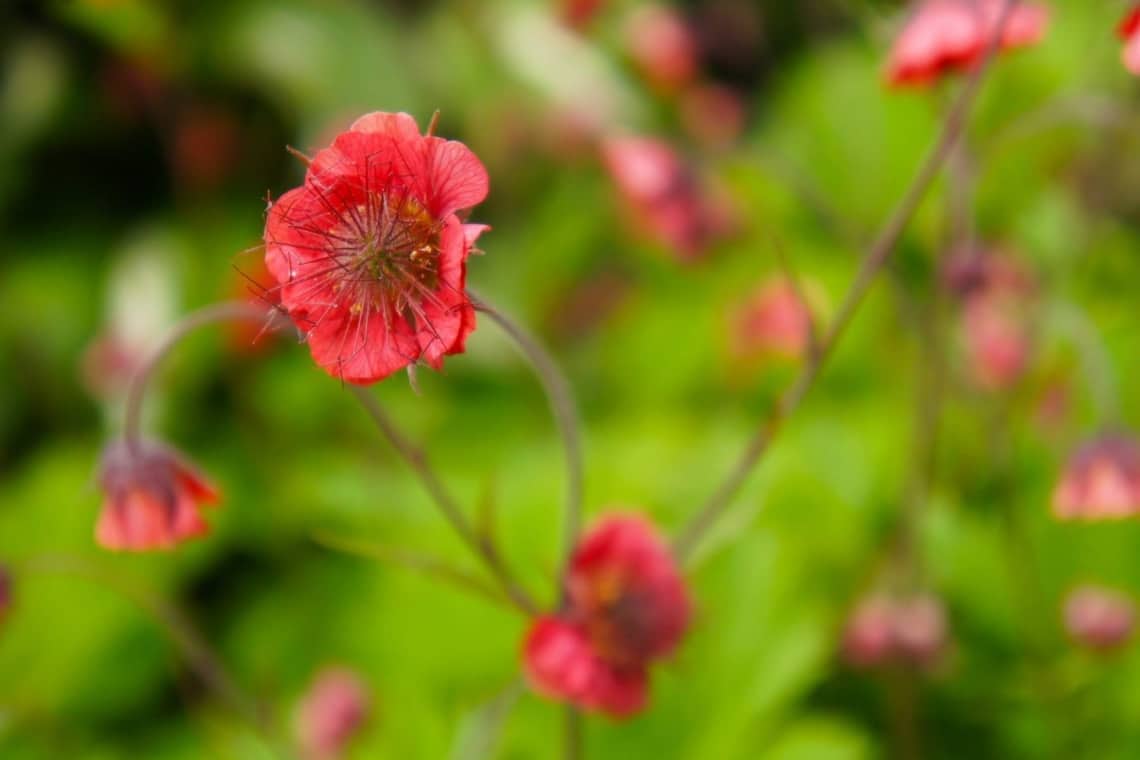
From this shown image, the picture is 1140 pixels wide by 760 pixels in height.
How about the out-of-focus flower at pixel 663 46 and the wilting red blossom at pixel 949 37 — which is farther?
the out-of-focus flower at pixel 663 46

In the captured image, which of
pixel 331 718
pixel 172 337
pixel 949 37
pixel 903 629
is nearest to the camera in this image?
pixel 172 337

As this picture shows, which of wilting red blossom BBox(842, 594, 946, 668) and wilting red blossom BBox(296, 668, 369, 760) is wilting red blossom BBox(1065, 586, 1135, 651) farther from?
wilting red blossom BBox(296, 668, 369, 760)

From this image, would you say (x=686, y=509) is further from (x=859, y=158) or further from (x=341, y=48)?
(x=341, y=48)

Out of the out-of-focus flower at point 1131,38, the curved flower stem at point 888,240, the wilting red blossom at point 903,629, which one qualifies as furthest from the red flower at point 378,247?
the wilting red blossom at point 903,629

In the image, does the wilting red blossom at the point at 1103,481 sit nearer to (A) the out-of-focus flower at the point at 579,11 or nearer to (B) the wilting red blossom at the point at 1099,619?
(B) the wilting red blossom at the point at 1099,619

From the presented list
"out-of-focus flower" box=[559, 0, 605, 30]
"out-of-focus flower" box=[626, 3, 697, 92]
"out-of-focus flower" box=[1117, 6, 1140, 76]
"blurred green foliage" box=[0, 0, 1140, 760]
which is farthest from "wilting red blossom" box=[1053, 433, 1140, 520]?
"out-of-focus flower" box=[559, 0, 605, 30]

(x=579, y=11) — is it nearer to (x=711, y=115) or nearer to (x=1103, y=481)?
(x=711, y=115)

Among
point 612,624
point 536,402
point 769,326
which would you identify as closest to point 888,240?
point 612,624
